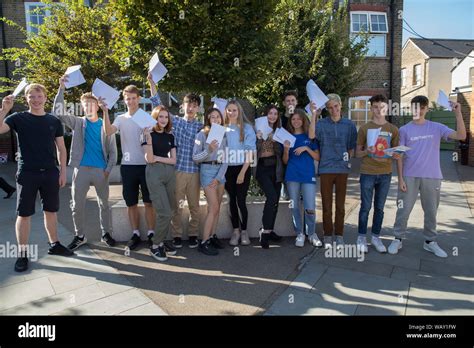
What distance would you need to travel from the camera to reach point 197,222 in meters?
5.25

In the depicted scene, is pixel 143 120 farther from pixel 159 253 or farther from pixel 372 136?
pixel 372 136

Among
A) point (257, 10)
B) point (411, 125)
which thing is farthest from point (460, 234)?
point (257, 10)

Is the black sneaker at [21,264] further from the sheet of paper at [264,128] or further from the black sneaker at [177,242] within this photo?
the sheet of paper at [264,128]

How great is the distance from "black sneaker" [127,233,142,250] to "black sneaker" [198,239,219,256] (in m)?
0.92

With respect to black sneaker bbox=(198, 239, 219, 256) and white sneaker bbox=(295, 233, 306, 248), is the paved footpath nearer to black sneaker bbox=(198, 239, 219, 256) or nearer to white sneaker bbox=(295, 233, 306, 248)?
white sneaker bbox=(295, 233, 306, 248)

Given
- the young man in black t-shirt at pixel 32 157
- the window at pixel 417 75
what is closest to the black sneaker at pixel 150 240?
the young man in black t-shirt at pixel 32 157

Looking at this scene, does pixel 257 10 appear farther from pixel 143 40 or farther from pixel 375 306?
pixel 375 306

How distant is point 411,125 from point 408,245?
1.77 meters

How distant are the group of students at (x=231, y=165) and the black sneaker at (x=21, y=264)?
0.18ft

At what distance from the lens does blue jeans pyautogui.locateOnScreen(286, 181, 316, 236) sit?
510 cm

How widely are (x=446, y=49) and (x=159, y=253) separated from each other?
37547mm

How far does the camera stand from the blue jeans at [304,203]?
510cm

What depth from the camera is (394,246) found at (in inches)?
197

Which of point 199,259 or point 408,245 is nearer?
point 199,259
